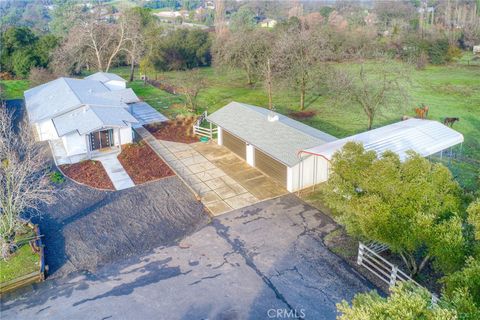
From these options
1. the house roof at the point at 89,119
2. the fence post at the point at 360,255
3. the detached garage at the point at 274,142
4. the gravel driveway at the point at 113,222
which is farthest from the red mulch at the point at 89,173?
the fence post at the point at 360,255

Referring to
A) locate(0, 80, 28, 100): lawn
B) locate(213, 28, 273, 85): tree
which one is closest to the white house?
locate(213, 28, 273, 85): tree

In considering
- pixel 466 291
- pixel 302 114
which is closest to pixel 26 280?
pixel 466 291

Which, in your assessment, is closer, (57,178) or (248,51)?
(57,178)

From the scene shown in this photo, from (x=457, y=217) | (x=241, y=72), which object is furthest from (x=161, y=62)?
(x=457, y=217)

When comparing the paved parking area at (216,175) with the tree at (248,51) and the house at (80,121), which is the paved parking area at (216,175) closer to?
the house at (80,121)

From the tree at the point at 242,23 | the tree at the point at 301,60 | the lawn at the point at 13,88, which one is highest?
the tree at the point at 242,23

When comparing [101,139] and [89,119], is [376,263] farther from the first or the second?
[89,119]
